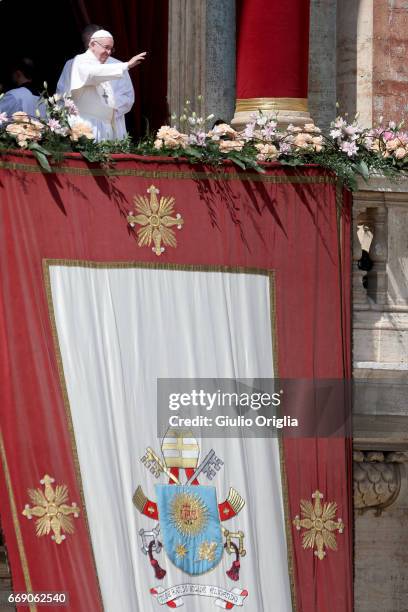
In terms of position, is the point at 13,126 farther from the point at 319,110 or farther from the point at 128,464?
the point at 319,110

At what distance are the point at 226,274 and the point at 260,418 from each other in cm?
106

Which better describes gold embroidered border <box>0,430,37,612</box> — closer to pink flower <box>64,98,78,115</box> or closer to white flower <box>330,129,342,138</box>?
pink flower <box>64,98,78,115</box>

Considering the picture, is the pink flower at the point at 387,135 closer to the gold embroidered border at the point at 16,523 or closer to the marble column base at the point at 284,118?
the marble column base at the point at 284,118

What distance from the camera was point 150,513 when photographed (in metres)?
14.5

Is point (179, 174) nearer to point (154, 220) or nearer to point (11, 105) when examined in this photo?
point (154, 220)

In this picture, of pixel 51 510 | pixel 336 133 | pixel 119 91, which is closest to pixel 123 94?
pixel 119 91

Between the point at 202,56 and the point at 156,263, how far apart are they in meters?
3.11

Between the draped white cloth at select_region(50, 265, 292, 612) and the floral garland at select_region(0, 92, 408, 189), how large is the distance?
2.77ft

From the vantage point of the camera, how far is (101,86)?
15422 mm

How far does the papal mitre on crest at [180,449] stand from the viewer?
14523 millimetres

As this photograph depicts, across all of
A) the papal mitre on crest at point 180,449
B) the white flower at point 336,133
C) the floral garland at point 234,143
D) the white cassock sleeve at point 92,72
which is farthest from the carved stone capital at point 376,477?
the white cassock sleeve at point 92,72

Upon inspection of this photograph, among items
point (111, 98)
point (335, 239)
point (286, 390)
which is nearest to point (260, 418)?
point (286, 390)

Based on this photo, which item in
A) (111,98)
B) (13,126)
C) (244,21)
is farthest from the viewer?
(244,21)

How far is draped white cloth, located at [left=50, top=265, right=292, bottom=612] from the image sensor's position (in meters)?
14.3
